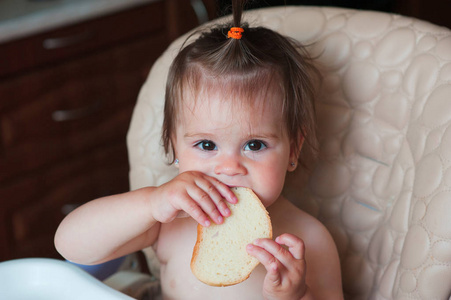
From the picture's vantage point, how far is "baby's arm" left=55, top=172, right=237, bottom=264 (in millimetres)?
805

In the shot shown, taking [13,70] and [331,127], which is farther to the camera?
[13,70]

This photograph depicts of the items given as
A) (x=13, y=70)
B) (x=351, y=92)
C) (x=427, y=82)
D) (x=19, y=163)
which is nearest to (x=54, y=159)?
(x=19, y=163)

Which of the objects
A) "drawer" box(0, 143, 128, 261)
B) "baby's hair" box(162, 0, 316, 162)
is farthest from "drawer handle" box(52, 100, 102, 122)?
"baby's hair" box(162, 0, 316, 162)

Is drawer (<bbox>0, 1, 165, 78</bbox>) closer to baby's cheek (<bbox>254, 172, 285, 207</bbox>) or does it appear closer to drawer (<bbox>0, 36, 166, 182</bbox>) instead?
drawer (<bbox>0, 36, 166, 182</bbox>)

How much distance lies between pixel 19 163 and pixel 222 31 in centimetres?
98

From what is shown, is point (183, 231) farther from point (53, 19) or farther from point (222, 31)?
point (53, 19)

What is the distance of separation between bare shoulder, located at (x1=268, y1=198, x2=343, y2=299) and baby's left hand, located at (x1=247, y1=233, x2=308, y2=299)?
0.40 feet

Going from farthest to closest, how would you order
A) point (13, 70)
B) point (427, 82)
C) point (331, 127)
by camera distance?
point (13, 70)
point (331, 127)
point (427, 82)

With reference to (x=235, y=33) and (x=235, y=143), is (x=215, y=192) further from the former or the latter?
(x=235, y=33)

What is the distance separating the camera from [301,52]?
998 mm

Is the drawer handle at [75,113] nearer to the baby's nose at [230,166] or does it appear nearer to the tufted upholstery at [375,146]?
the tufted upholstery at [375,146]

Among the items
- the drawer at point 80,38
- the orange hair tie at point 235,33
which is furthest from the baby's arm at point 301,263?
the drawer at point 80,38

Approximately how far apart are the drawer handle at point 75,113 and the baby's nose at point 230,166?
1.03 metres

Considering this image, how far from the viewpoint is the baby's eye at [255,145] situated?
0.85m
